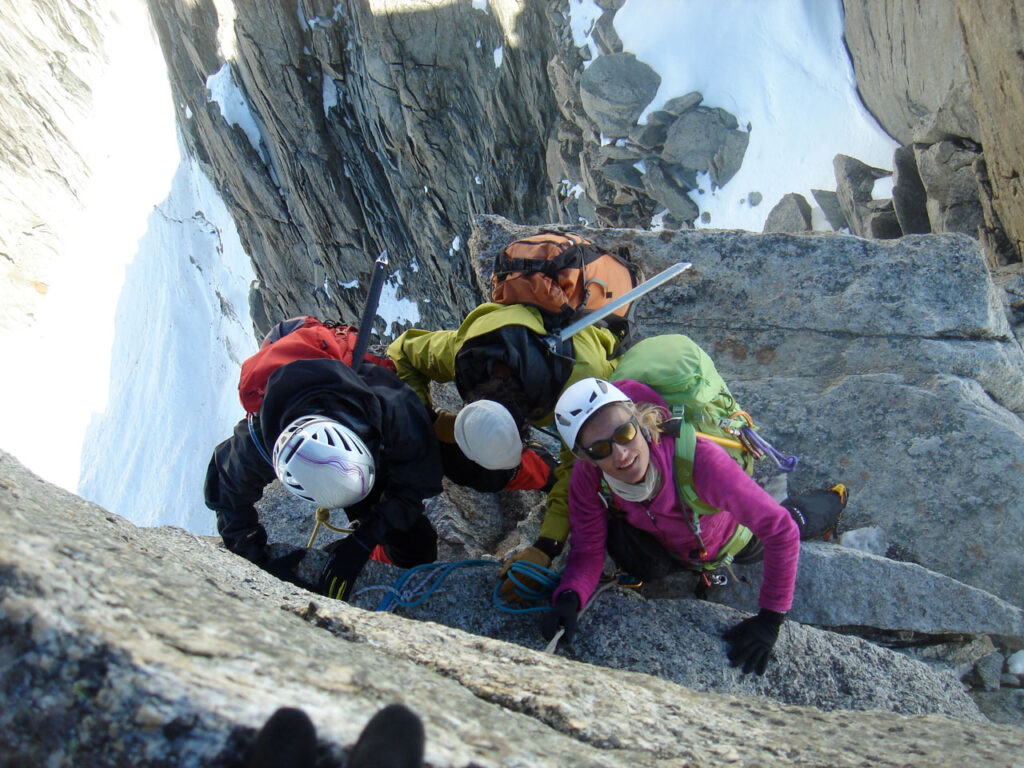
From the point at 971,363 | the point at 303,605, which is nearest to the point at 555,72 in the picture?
the point at 971,363

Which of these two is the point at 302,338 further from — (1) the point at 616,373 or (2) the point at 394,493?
(1) the point at 616,373

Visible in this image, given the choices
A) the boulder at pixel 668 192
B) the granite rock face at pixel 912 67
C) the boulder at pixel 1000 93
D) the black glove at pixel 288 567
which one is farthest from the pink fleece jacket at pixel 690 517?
the boulder at pixel 668 192

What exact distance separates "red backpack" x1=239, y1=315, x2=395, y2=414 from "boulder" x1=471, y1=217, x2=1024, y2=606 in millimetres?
2250

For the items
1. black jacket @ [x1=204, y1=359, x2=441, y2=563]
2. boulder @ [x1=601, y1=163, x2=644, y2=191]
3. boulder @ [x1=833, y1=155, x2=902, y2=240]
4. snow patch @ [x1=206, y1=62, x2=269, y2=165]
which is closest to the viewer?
black jacket @ [x1=204, y1=359, x2=441, y2=563]

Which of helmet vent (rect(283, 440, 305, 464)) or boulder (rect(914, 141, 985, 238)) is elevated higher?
boulder (rect(914, 141, 985, 238))

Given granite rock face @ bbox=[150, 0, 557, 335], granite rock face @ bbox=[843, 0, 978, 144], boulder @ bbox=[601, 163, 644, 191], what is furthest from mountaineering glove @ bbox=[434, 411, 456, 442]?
boulder @ bbox=[601, 163, 644, 191]

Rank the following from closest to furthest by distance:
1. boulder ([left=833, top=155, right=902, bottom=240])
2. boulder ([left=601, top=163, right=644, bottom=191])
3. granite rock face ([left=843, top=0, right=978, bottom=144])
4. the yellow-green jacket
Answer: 1. the yellow-green jacket
2. granite rock face ([left=843, top=0, right=978, bottom=144])
3. boulder ([left=833, top=155, right=902, bottom=240])
4. boulder ([left=601, top=163, right=644, bottom=191])

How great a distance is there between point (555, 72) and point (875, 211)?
11480 millimetres

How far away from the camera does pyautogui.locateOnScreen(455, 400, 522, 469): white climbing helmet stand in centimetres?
353

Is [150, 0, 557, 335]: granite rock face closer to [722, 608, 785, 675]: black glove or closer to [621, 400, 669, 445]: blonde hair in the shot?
[621, 400, 669, 445]: blonde hair

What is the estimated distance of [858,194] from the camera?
49.7ft

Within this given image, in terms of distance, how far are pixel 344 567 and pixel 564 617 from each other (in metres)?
1.42

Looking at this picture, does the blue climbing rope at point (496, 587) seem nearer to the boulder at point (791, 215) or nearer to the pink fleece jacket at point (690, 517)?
the pink fleece jacket at point (690, 517)

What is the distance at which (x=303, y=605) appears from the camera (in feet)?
8.16
